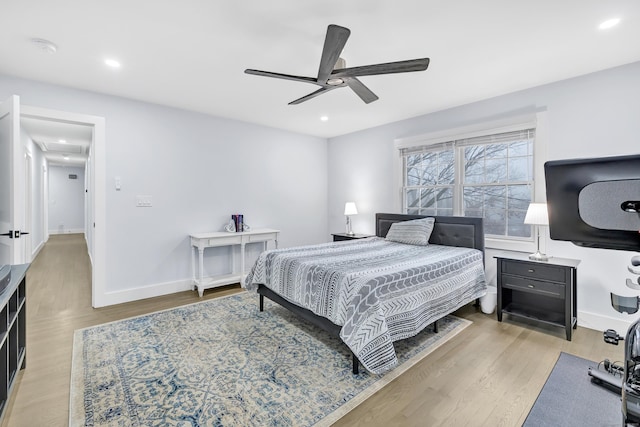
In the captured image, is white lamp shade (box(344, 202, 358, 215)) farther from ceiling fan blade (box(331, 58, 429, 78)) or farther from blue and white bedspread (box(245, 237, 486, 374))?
ceiling fan blade (box(331, 58, 429, 78))

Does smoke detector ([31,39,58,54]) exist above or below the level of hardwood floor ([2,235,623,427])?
above

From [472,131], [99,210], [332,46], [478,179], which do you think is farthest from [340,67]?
[99,210]

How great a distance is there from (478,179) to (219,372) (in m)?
3.60

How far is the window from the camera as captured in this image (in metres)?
3.45

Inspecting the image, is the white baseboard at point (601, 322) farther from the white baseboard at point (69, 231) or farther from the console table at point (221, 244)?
the white baseboard at point (69, 231)

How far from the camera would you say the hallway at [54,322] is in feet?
5.84

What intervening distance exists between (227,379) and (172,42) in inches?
102

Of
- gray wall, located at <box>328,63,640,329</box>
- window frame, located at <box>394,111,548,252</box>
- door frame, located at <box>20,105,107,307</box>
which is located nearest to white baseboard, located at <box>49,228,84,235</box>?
door frame, located at <box>20,105,107,307</box>

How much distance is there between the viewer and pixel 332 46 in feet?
5.99

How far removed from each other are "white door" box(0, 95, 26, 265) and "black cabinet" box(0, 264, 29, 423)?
1.18 ft

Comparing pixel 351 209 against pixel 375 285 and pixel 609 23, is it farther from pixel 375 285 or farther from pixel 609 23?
pixel 609 23

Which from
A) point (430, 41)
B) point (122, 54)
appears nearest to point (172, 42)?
point (122, 54)

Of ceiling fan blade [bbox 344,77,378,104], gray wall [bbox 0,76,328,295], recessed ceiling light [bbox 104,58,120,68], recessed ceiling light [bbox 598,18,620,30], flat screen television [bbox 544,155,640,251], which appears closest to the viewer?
flat screen television [bbox 544,155,640,251]

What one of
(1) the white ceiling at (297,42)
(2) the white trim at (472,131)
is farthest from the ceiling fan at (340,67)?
(2) the white trim at (472,131)
